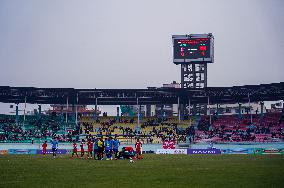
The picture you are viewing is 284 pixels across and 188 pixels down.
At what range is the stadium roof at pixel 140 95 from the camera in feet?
275

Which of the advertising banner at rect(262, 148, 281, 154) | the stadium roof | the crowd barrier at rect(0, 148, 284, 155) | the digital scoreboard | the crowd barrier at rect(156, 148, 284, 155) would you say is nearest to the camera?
the advertising banner at rect(262, 148, 281, 154)

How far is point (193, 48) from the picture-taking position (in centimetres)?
8969

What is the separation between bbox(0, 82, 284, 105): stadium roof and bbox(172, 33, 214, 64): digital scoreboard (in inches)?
292

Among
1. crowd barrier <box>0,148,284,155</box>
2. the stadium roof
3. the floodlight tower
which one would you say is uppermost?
the floodlight tower

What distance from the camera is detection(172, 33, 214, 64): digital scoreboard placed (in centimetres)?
8900

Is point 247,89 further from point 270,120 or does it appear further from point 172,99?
point 172,99

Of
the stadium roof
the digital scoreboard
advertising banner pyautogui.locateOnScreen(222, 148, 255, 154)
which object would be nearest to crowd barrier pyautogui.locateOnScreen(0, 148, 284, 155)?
advertising banner pyautogui.locateOnScreen(222, 148, 255, 154)

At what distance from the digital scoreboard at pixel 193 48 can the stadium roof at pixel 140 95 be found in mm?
7413

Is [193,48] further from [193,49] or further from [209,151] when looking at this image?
[209,151]

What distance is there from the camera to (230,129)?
270 feet

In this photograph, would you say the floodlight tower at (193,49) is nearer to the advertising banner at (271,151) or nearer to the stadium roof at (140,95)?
the stadium roof at (140,95)

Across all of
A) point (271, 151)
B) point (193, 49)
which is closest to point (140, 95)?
point (193, 49)

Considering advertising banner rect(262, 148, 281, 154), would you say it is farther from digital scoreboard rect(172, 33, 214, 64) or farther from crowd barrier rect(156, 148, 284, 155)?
digital scoreboard rect(172, 33, 214, 64)

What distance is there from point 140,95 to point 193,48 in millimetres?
14938
